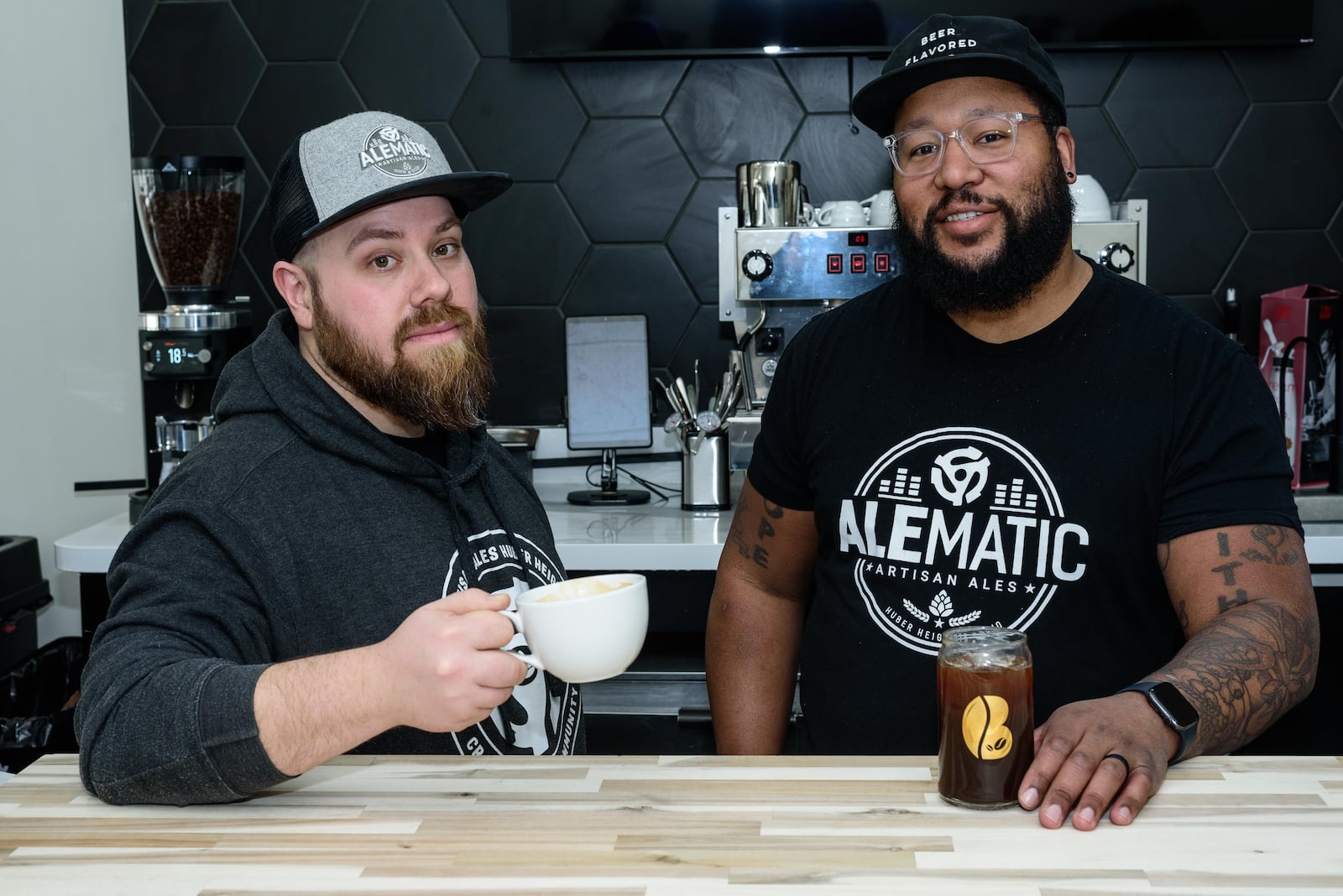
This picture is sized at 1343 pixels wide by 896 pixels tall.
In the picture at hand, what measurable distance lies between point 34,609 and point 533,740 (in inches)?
80.9

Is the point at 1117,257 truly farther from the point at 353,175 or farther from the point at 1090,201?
the point at 353,175

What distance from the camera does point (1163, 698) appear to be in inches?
42.5

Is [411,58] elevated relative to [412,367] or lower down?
elevated

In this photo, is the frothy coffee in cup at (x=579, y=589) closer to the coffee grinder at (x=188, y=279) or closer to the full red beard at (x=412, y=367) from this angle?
the full red beard at (x=412, y=367)

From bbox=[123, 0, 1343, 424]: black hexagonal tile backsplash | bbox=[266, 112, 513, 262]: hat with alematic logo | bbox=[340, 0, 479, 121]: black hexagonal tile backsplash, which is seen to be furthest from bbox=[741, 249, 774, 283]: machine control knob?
bbox=[266, 112, 513, 262]: hat with alematic logo

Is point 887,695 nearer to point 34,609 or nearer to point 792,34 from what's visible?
point 792,34

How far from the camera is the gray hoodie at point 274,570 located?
3.21ft

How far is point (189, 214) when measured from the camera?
2.61 m

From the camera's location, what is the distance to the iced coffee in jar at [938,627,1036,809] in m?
0.94

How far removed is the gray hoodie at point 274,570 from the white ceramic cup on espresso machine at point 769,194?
4.16ft

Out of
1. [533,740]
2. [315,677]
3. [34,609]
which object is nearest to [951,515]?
[533,740]

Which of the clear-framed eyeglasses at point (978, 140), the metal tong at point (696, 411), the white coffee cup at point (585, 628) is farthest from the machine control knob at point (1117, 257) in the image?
the white coffee cup at point (585, 628)

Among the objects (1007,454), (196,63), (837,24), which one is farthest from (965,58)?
(196,63)

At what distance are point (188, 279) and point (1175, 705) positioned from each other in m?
2.21
